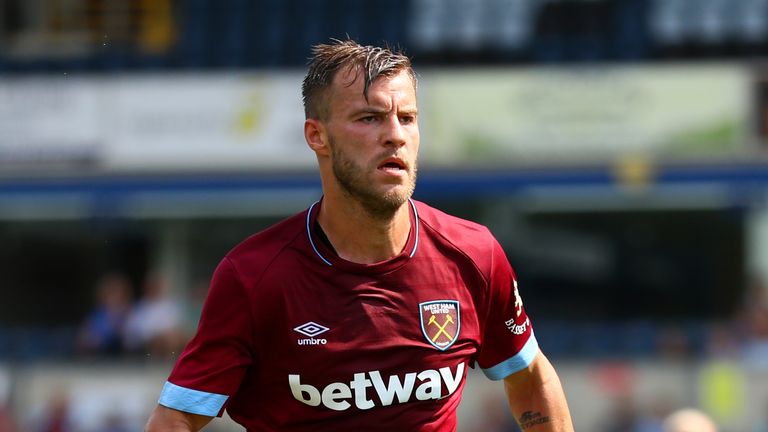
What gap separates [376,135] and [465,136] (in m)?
11.2

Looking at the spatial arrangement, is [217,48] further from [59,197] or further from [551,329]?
[551,329]

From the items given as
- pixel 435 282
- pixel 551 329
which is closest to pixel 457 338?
pixel 435 282

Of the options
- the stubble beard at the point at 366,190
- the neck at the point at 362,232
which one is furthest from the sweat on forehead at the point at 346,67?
the neck at the point at 362,232

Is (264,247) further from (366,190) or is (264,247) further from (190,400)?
(190,400)

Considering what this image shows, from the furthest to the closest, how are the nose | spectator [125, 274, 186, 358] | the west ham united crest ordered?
spectator [125, 274, 186, 358] → the west ham united crest → the nose

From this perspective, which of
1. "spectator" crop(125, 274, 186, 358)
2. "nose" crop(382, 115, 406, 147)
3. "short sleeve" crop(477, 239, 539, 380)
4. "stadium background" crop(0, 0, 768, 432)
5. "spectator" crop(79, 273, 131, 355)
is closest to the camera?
"nose" crop(382, 115, 406, 147)

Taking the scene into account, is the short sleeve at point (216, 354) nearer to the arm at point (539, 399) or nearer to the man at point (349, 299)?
the man at point (349, 299)

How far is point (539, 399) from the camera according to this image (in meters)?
3.83

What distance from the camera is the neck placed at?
3.57 meters

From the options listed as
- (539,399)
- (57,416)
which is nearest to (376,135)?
(539,399)

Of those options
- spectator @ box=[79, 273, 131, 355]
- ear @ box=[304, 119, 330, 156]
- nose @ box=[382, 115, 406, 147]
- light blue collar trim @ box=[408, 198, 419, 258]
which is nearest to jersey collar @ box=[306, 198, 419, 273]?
light blue collar trim @ box=[408, 198, 419, 258]

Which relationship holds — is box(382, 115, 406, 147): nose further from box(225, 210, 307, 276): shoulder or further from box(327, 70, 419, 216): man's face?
box(225, 210, 307, 276): shoulder

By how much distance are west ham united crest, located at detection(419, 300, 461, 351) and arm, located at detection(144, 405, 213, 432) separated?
62cm

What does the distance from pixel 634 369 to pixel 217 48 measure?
6.55 metres
